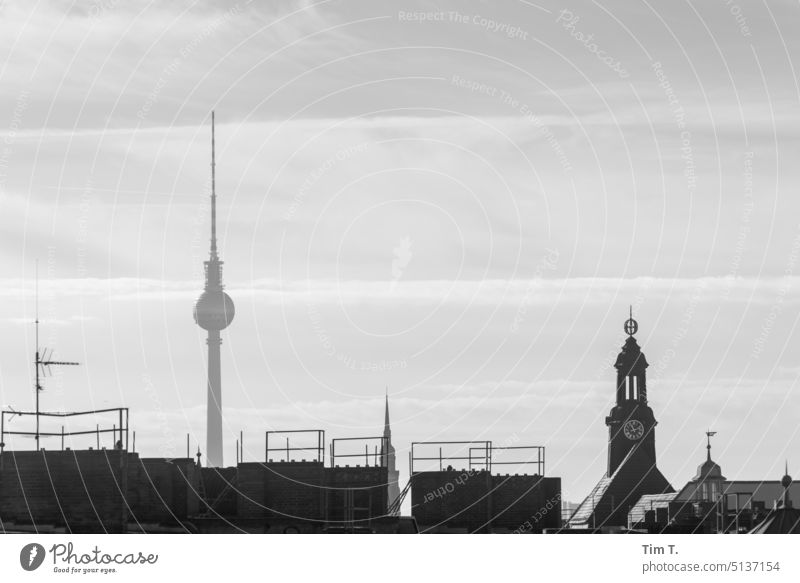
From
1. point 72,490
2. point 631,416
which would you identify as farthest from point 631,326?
point 72,490

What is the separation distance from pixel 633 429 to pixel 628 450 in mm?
2851

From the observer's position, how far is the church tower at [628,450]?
164 metres

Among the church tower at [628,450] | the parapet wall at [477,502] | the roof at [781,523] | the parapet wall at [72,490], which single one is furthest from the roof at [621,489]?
the parapet wall at [72,490]

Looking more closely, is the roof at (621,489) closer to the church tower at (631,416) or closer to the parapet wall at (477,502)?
the church tower at (631,416)

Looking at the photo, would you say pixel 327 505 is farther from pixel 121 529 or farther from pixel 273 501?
pixel 121 529

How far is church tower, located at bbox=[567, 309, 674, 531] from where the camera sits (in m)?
164

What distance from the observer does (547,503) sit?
88062 mm

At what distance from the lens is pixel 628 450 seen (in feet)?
566

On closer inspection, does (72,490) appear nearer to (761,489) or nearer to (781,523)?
(781,523)

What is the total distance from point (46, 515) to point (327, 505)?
47.5ft
